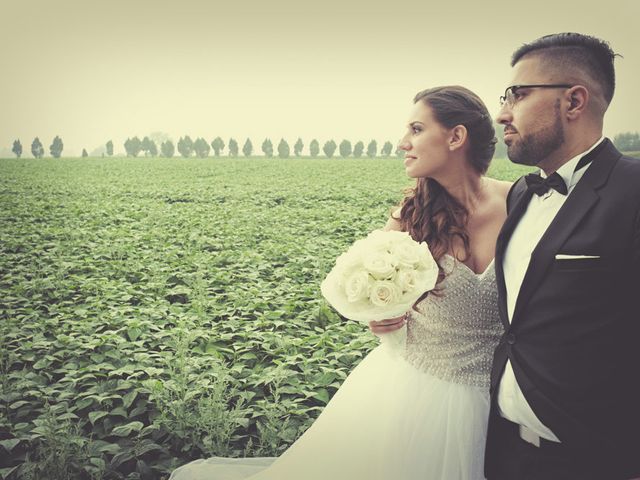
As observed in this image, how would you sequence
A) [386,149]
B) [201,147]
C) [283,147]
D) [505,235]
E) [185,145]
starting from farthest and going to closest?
[185,145], [283,147], [201,147], [386,149], [505,235]

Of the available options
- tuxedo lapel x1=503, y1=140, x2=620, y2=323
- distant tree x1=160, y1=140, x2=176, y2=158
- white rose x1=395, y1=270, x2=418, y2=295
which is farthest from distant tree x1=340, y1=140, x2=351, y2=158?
tuxedo lapel x1=503, y1=140, x2=620, y2=323

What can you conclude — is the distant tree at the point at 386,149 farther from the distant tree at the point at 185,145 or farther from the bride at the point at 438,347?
the bride at the point at 438,347

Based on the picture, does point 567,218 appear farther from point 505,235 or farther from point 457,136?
point 457,136

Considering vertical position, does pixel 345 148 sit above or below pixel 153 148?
below

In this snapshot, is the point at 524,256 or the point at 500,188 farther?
the point at 500,188

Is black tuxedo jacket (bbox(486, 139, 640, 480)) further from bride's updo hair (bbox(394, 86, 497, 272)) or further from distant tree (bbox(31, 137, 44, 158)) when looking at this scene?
distant tree (bbox(31, 137, 44, 158))

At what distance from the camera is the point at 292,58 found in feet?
233

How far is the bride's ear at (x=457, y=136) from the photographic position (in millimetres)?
2354

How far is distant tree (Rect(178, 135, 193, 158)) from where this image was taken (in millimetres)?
93312

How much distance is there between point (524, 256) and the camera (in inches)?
68.1

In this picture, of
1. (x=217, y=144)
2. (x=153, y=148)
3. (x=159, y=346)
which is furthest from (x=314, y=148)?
(x=159, y=346)

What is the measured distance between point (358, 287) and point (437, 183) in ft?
2.70

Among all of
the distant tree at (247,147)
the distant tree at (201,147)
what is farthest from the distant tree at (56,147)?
the distant tree at (247,147)

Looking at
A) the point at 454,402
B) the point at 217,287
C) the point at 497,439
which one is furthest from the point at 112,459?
the point at 217,287
